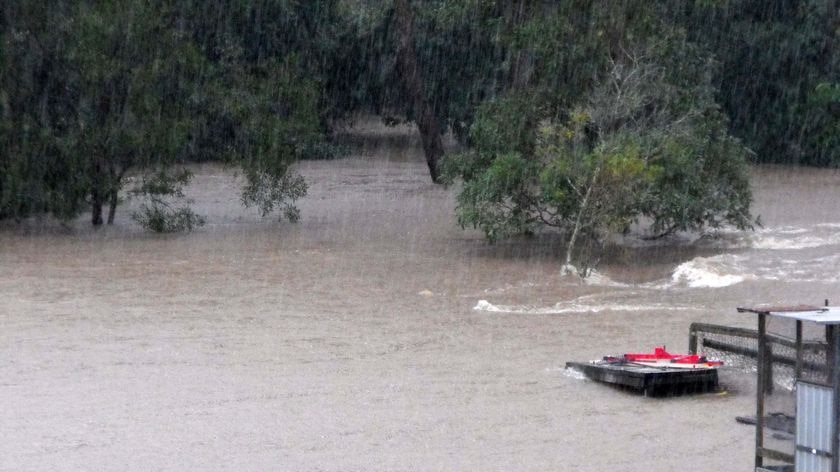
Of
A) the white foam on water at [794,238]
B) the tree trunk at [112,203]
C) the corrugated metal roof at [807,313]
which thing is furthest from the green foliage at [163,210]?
the corrugated metal roof at [807,313]

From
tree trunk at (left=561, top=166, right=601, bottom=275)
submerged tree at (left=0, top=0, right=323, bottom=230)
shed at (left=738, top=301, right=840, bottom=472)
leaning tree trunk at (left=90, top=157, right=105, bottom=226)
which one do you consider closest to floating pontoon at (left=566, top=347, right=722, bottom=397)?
shed at (left=738, top=301, right=840, bottom=472)

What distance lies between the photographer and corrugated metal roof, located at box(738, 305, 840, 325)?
6402mm

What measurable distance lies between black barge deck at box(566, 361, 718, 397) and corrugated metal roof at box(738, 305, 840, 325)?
363cm

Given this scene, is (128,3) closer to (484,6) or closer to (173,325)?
(484,6)

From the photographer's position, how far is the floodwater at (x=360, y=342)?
29.8 feet

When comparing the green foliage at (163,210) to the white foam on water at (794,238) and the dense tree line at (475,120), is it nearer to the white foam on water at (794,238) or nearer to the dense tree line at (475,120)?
the dense tree line at (475,120)

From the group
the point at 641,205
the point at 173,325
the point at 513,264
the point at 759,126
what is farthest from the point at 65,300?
the point at 759,126

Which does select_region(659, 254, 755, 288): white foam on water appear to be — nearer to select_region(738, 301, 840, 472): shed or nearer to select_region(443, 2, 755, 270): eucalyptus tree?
select_region(443, 2, 755, 270): eucalyptus tree

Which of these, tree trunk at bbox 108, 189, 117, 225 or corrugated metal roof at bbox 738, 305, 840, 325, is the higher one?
corrugated metal roof at bbox 738, 305, 840, 325

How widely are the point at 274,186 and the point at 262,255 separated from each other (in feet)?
12.6

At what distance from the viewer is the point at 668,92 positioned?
19.6 metres

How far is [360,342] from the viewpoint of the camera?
1343 centimetres

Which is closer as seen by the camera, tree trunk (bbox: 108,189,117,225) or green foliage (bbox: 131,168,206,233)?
green foliage (bbox: 131,168,206,233)

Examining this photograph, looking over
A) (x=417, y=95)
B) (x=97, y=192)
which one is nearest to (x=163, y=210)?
(x=97, y=192)
